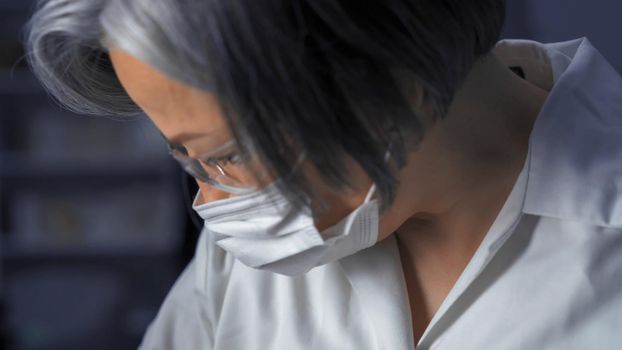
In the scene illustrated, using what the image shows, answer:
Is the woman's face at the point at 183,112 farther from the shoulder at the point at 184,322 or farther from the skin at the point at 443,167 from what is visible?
the shoulder at the point at 184,322

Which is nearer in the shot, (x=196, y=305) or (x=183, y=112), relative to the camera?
(x=183, y=112)

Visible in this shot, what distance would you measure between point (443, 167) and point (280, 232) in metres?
0.18

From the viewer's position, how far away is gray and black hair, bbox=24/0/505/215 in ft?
2.04

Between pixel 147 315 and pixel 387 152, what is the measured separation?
2410 millimetres

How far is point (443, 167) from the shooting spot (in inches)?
32.6

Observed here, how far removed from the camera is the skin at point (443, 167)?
0.71 meters

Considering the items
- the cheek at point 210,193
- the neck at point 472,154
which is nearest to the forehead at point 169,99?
the cheek at point 210,193

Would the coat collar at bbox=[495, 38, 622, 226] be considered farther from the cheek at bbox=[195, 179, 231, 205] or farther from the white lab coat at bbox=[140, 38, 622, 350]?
the cheek at bbox=[195, 179, 231, 205]

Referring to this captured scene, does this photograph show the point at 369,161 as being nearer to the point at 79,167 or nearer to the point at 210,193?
the point at 210,193

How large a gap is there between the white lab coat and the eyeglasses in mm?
107

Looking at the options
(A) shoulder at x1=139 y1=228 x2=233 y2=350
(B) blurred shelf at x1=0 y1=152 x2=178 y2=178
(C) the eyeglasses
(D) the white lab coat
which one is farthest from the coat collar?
(B) blurred shelf at x1=0 y1=152 x2=178 y2=178

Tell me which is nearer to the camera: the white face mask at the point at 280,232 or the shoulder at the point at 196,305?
the white face mask at the point at 280,232

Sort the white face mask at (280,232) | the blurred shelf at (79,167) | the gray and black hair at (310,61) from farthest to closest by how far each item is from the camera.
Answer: the blurred shelf at (79,167) → the white face mask at (280,232) → the gray and black hair at (310,61)

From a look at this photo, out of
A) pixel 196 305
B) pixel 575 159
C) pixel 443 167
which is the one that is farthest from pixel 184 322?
pixel 575 159
